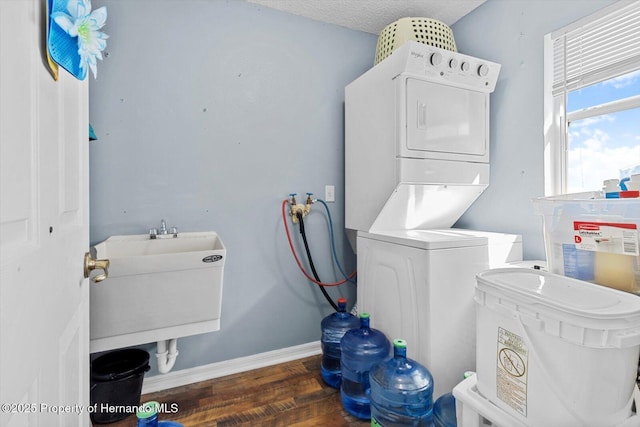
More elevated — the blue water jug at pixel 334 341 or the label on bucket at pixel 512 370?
the label on bucket at pixel 512 370

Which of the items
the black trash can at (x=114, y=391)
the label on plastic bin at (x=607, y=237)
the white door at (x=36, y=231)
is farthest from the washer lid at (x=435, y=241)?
the black trash can at (x=114, y=391)

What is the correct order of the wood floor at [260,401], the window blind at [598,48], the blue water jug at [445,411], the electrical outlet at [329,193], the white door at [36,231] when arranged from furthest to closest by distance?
the electrical outlet at [329,193] < the wood floor at [260,401] < the window blind at [598,48] < the blue water jug at [445,411] < the white door at [36,231]

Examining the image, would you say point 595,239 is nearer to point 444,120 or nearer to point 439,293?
point 439,293

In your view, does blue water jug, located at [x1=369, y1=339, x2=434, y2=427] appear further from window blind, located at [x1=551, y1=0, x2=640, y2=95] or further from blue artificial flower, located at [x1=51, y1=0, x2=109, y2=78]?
window blind, located at [x1=551, y1=0, x2=640, y2=95]

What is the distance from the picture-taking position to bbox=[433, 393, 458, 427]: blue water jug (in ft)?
4.31

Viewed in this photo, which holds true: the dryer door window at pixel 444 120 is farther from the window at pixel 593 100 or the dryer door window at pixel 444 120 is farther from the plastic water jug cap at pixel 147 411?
the plastic water jug cap at pixel 147 411

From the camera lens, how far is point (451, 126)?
181 centimetres

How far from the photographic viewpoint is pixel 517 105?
1.85 m

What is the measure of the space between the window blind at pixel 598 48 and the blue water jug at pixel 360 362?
168 cm

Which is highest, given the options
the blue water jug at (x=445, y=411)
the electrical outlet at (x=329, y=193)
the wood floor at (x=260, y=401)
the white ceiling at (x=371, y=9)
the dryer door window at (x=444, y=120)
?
the white ceiling at (x=371, y=9)

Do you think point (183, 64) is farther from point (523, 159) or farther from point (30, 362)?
point (523, 159)

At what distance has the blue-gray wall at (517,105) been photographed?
5.63 feet

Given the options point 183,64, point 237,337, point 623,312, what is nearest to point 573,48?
point 623,312

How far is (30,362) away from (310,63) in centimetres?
218
